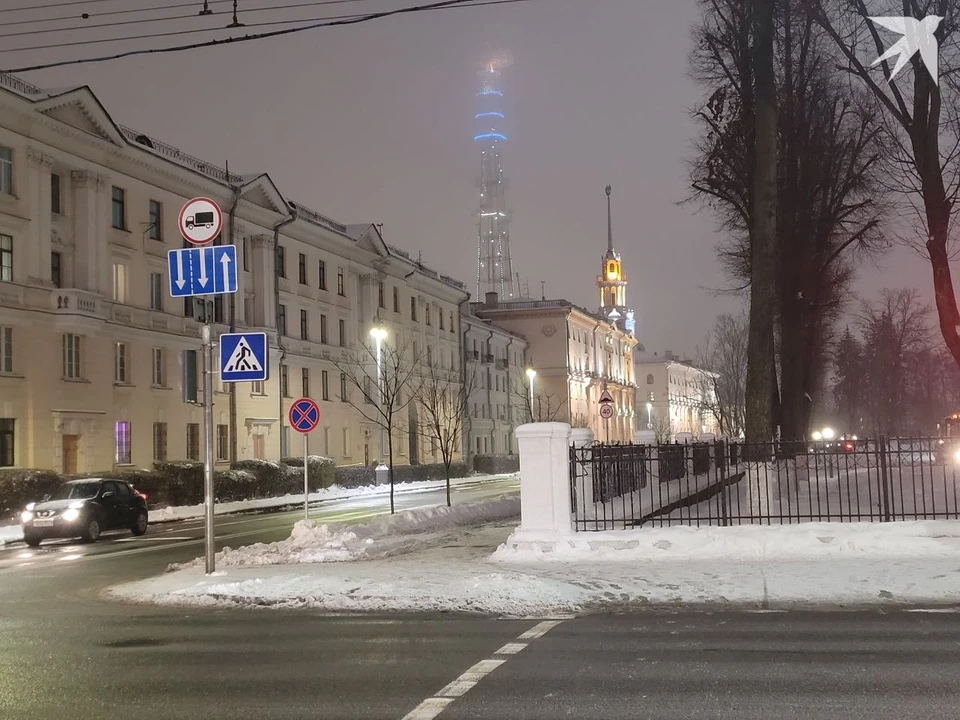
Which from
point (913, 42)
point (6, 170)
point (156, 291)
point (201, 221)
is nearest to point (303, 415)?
point (201, 221)

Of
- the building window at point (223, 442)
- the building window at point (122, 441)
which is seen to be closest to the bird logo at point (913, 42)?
the building window at point (122, 441)

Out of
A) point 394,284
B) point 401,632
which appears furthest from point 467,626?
point 394,284

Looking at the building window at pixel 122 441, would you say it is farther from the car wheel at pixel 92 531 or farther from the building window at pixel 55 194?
the car wheel at pixel 92 531

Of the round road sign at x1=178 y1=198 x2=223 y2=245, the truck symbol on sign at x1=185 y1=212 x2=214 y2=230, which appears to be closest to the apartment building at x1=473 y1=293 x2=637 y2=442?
the round road sign at x1=178 y1=198 x2=223 y2=245

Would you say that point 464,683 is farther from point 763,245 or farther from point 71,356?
point 71,356

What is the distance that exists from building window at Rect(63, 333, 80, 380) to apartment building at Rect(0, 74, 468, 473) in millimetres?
64

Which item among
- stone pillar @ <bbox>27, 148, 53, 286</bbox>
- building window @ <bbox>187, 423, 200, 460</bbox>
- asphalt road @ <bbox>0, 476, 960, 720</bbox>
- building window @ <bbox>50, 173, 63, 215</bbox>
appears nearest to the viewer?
asphalt road @ <bbox>0, 476, 960, 720</bbox>

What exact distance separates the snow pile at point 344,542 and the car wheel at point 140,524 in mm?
7043

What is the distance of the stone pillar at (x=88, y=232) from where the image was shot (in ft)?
124

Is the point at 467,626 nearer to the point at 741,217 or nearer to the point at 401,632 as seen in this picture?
the point at 401,632

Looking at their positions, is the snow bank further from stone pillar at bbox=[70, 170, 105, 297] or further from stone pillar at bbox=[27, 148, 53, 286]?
stone pillar at bbox=[27, 148, 53, 286]

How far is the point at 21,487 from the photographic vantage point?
1202 inches

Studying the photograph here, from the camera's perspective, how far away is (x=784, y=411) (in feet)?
114

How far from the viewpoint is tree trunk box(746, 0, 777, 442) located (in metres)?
22.2
